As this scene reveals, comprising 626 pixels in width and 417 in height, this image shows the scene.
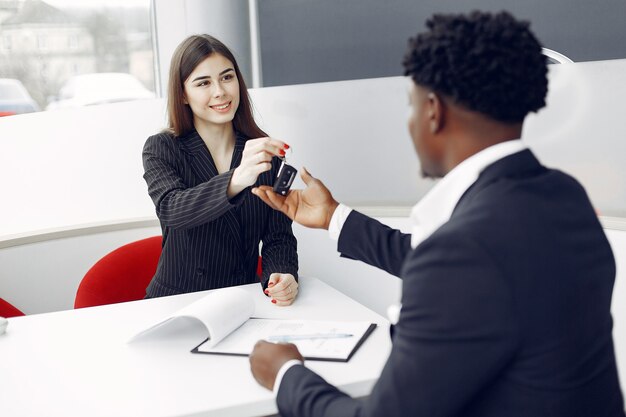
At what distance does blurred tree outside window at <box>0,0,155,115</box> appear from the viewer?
335cm

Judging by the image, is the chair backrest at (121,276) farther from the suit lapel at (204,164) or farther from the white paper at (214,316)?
the white paper at (214,316)

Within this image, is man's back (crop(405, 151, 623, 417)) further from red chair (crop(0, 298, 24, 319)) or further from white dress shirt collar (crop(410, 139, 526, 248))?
red chair (crop(0, 298, 24, 319))

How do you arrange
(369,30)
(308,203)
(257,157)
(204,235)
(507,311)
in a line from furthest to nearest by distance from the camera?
(369,30) → (204,235) → (257,157) → (308,203) → (507,311)

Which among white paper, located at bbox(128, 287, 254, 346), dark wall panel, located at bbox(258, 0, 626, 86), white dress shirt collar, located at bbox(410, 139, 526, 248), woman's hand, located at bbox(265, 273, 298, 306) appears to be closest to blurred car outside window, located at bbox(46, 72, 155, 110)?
dark wall panel, located at bbox(258, 0, 626, 86)

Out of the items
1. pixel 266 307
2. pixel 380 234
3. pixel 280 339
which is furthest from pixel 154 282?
pixel 380 234

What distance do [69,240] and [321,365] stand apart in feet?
7.08

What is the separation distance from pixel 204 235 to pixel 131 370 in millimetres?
881

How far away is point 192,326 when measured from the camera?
178cm

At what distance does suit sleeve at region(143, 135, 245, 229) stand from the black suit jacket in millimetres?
1138

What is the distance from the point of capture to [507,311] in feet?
2.96

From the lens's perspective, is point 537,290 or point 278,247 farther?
point 278,247

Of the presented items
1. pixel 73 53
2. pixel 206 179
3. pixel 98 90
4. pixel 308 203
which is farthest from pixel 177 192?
pixel 73 53

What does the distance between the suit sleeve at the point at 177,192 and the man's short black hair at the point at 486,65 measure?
1138mm

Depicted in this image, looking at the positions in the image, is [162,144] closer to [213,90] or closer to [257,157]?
[213,90]
